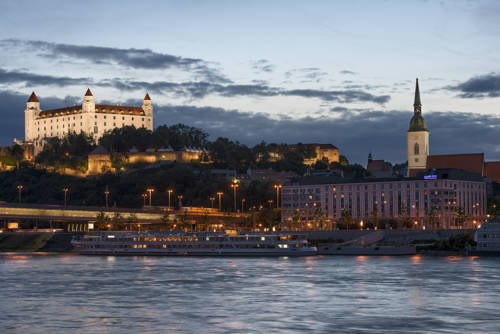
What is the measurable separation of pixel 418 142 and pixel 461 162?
13244 mm

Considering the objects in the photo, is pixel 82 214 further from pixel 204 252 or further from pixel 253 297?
pixel 253 297

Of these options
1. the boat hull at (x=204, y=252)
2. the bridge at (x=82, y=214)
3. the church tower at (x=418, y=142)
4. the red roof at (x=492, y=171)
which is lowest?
the boat hull at (x=204, y=252)

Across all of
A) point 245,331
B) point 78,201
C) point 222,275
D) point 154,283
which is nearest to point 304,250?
point 222,275

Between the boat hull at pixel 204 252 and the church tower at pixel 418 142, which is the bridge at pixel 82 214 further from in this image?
the church tower at pixel 418 142

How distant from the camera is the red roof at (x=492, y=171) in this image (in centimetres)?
18754

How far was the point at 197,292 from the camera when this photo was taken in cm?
5994

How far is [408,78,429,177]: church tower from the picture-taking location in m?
190

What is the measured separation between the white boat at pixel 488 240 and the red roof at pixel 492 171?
88632 millimetres

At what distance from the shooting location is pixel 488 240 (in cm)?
10212

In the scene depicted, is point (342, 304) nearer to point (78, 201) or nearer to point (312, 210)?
point (312, 210)

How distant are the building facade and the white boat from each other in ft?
110

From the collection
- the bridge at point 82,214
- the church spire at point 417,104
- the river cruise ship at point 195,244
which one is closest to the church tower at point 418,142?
the church spire at point 417,104

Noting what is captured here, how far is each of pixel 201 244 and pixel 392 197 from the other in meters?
51.3

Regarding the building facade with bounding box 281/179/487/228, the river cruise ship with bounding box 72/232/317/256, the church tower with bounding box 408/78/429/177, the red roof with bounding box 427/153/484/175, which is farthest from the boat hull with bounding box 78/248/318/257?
the church tower with bounding box 408/78/429/177
